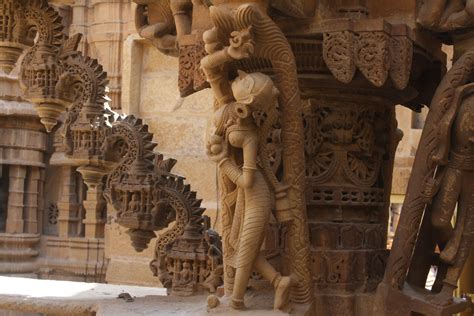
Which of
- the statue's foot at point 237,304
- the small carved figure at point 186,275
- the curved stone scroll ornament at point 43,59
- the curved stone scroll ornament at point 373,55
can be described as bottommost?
the statue's foot at point 237,304

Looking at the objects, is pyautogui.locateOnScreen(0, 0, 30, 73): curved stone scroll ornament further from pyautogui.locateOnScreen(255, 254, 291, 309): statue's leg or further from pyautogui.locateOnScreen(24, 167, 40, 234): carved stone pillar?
pyautogui.locateOnScreen(24, 167, 40, 234): carved stone pillar

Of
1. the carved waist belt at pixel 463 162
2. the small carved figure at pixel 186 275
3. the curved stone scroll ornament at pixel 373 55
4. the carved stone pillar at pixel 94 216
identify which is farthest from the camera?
the carved stone pillar at pixel 94 216

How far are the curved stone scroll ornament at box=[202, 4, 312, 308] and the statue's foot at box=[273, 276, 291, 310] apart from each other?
0.22ft

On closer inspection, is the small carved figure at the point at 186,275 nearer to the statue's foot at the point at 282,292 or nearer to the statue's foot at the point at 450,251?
the statue's foot at the point at 282,292

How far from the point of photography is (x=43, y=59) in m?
4.64

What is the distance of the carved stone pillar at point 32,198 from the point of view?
10.2m

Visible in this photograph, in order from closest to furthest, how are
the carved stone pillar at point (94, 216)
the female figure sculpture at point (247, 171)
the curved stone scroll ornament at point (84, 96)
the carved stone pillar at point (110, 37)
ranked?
the female figure sculpture at point (247, 171), the curved stone scroll ornament at point (84, 96), the carved stone pillar at point (110, 37), the carved stone pillar at point (94, 216)

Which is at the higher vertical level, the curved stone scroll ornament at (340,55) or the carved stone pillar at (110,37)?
the carved stone pillar at (110,37)

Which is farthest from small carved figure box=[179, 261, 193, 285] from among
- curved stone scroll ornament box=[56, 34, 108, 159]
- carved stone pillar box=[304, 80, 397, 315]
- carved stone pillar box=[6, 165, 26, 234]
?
carved stone pillar box=[6, 165, 26, 234]

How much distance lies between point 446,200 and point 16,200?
26.5ft

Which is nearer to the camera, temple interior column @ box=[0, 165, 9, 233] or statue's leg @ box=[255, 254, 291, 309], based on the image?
statue's leg @ box=[255, 254, 291, 309]

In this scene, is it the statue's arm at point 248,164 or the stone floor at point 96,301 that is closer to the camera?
the statue's arm at point 248,164

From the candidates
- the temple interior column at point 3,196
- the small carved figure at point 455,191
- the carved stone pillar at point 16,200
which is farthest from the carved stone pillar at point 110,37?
the small carved figure at point 455,191

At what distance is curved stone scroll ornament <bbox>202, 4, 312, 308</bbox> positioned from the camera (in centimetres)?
285
